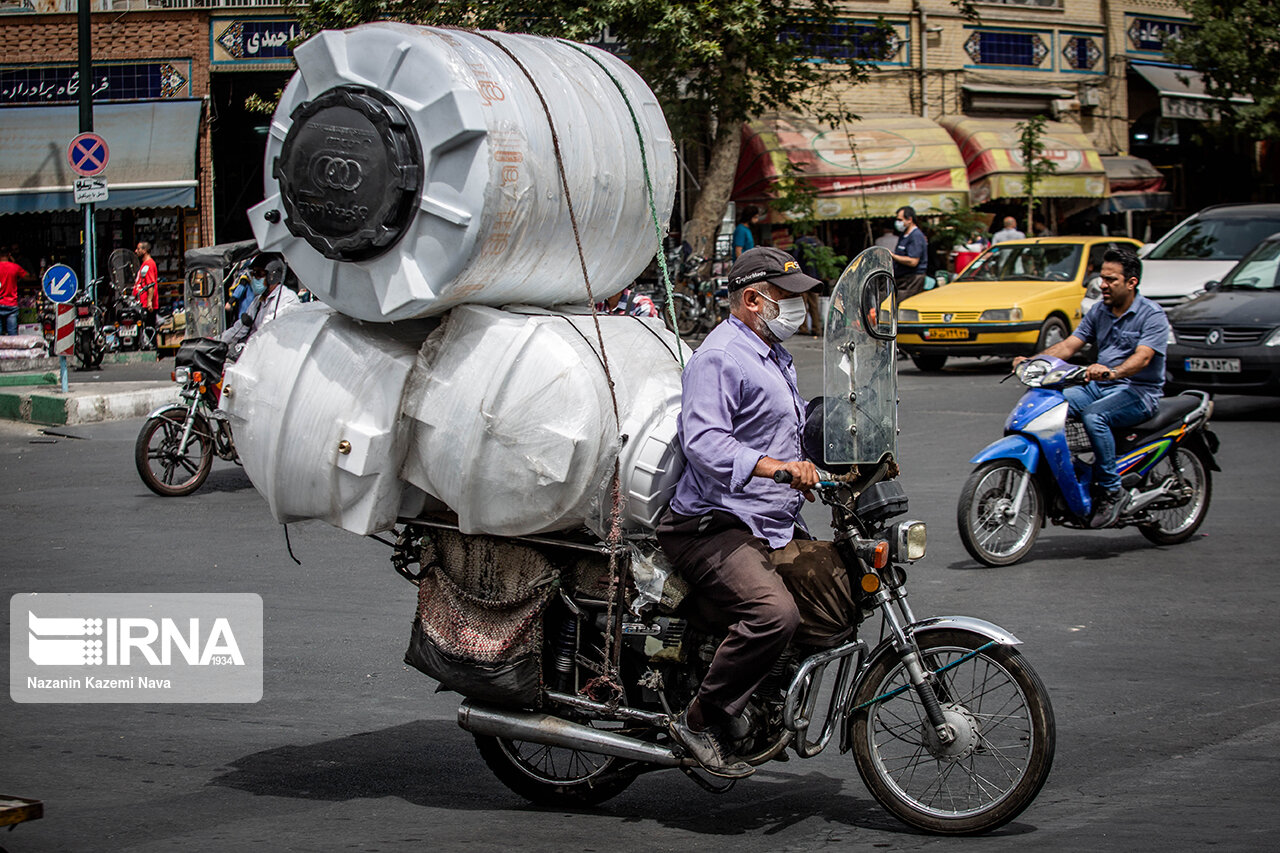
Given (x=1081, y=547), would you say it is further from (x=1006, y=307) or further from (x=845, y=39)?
(x=845, y=39)

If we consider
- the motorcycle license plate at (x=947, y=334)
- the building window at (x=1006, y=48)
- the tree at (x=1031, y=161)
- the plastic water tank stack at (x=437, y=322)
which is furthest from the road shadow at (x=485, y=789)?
the building window at (x=1006, y=48)

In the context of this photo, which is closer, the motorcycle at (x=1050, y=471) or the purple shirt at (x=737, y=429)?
the purple shirt at (x=737, y=429)

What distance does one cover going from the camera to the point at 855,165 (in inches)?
1059

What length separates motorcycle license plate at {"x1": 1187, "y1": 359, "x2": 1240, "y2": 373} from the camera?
1405 cm

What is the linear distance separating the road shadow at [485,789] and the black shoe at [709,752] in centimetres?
25

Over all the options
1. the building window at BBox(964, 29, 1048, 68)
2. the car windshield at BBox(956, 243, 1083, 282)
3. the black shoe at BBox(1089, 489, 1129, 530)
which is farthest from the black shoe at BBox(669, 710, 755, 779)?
the building window at BBox(964, 29, 1048, 68)

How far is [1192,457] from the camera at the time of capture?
916 centimetres

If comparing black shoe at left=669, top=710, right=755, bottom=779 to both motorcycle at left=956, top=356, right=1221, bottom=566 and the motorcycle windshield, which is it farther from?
motorcycle at left=956, top=356, right=1221, bottom=566

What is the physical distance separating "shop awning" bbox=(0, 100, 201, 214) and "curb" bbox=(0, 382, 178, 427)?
436 inches

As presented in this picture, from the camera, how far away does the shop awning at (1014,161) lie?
93.2 ft

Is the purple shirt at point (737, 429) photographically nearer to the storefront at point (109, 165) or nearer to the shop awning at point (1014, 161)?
the storefront at point (109, 165)

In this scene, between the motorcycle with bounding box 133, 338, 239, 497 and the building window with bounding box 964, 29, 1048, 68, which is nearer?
the motorcycle with bounding box 133, 338, 239, 497

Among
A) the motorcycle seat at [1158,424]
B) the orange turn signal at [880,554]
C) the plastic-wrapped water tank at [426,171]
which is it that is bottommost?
the orange turn signal at [880,554]

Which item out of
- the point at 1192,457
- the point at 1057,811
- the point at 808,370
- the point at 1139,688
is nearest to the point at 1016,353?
the point at 808,370
